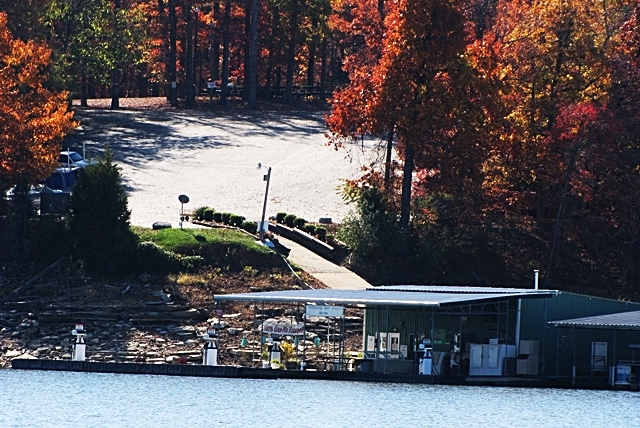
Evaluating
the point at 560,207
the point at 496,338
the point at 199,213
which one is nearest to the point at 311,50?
the point at 199,213

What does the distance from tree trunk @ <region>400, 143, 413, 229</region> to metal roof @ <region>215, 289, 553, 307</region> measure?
12682 millimetres

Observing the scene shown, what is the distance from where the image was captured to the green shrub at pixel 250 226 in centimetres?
6619

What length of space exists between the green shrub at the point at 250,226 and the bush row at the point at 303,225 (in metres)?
2.06

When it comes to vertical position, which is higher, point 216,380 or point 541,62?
point 541,62

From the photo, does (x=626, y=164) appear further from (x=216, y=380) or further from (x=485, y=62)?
(x=216, y=380)

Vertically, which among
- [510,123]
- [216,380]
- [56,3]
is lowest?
[216,380]

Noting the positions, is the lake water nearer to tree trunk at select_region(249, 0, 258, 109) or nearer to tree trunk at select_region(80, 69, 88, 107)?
tree trunk at select_region(249, 0, 258, 109)

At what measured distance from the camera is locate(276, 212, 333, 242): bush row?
66.8m

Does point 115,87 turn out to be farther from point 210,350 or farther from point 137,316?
point 210,350

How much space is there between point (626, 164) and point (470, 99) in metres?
7.40

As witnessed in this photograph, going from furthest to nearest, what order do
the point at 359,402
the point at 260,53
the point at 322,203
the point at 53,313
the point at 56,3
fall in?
the point at 260,53, the point at 56,3, the point at 322,203, the point at 53,313, the point at 359,402

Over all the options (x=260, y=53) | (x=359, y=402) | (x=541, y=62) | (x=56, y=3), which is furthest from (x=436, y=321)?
(x=260, y=53)

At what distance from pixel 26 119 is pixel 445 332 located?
68.0 feet

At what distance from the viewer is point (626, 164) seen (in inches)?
2623
